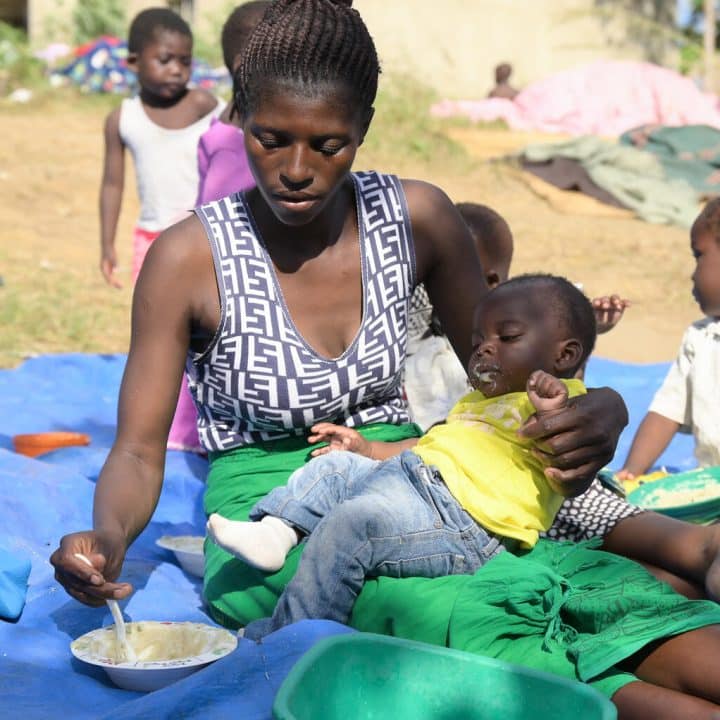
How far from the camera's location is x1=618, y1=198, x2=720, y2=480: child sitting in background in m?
3.62

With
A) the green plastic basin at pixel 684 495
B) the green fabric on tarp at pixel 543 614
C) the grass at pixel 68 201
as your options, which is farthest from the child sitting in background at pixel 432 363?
the grass at pixel 68 201

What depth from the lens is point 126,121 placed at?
5.58 m

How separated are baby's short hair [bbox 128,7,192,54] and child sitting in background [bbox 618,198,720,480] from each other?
2.87 m

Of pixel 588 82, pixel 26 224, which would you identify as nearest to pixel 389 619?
pixel 26 224

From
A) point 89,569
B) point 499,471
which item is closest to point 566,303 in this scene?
point 499,471

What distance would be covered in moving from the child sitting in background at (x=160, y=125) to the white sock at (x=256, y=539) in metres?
3.13

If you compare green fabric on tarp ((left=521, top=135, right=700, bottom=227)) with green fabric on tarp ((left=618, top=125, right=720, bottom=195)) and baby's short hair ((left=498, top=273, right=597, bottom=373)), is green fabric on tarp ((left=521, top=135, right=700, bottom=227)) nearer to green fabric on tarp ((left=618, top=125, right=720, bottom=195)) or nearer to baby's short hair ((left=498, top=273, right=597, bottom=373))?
green fabric on tarp ((left=618, top=125, right=720, bottom=195))

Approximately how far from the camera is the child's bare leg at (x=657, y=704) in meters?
1.97

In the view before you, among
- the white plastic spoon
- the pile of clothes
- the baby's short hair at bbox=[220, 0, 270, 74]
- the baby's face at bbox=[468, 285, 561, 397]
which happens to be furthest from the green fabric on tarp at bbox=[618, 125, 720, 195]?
the white plastic spoon

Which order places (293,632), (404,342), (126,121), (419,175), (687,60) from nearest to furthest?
(293,632), (404,342), (126,121), (419,175), (687,60)

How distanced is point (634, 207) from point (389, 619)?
8.74 m

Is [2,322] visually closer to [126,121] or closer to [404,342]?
[126,121]

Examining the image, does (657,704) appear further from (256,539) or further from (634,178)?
(634,178)

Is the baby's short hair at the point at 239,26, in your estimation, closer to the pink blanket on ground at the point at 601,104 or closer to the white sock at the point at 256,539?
the white sock at the point at 256,539
